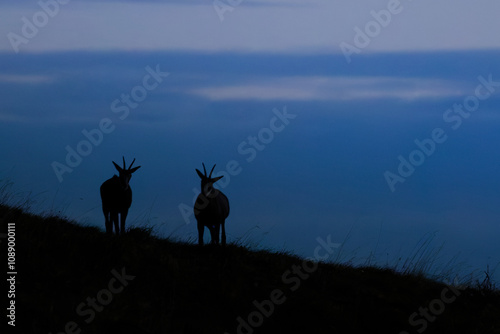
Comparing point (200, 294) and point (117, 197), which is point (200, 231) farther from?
point (200, 294)

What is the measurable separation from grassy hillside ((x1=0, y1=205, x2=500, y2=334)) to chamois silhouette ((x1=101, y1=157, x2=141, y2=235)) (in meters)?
2.88

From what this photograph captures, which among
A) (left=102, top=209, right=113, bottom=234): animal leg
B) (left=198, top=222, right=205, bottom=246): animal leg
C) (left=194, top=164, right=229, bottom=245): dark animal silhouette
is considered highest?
(left=194, top=164, right=229, bottom=245): dark animal silhouette

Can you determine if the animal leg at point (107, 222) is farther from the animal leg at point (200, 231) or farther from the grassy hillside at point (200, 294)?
the grassy hillside at point (200, 294)

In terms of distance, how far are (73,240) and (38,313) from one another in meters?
2.59

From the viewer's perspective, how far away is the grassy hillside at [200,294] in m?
8.94

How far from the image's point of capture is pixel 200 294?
33.0 feet

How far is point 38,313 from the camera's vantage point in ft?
27.8

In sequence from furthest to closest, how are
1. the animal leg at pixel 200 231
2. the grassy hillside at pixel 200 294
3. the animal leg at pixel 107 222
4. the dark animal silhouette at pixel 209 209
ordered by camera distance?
the animal leg at pixel 107 222
the dark animal silhouette at pixel 209 209
the animal leg at pixel 200 231
the grassy hillside at pixel 200 294

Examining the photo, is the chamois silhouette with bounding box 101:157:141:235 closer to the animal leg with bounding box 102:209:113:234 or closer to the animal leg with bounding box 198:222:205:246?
the animal leg with bounding box 102:209:113:234

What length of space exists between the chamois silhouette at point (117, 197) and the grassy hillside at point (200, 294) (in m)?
2.88

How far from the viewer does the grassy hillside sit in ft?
29.3

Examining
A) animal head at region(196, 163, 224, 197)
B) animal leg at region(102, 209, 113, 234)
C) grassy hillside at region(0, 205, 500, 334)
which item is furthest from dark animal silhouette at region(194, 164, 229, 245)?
animal leg at region(102, 209, 113, 234)

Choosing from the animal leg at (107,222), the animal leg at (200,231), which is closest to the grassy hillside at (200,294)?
the animal leg at (200,231)

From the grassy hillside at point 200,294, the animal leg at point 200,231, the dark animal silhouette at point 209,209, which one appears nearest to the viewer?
the grassy hillside at point 200,294
